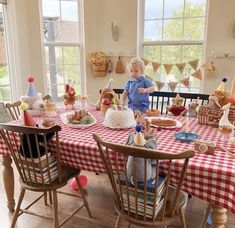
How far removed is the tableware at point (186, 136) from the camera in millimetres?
1635

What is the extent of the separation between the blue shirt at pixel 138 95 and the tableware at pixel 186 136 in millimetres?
904

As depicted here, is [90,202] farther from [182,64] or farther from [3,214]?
[182,64]

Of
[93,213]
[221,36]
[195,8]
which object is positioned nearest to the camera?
[93,213]

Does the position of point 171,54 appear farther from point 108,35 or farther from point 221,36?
point 108,35

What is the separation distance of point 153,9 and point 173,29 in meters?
0.40

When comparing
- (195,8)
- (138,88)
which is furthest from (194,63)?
(138,88)

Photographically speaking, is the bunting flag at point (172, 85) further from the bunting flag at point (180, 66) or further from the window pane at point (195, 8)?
the window pane at point (195, 8)

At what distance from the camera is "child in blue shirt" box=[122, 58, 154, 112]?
2.58 meters

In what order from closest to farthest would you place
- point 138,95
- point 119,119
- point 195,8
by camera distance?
1. point 119,119
2. point 138,95
3. point 195,8

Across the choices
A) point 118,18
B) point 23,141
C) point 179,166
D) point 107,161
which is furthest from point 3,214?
point 118,18

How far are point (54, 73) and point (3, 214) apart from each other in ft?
7.19

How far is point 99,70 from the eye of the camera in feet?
12.5

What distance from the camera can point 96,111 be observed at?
247 cm

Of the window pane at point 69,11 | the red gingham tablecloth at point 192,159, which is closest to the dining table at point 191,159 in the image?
the red gingham tablecloth at point 192,159
